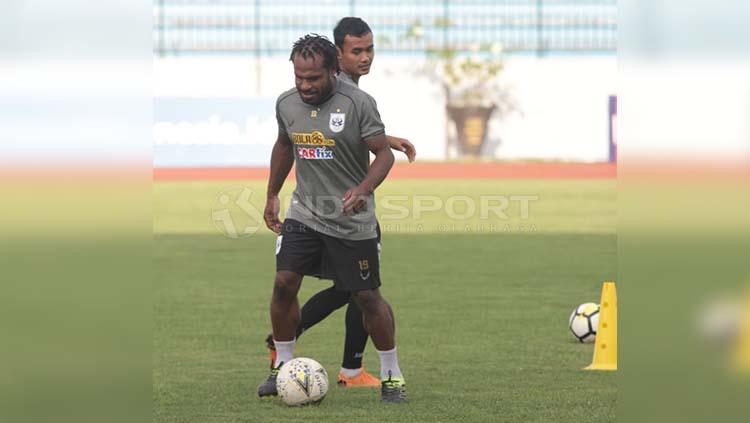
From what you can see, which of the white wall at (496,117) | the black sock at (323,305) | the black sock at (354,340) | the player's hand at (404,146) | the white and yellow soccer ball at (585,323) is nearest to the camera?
the player's hand at (404,146)

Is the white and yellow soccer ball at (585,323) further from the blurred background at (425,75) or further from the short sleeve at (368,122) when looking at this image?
the blurred background at (425,75)

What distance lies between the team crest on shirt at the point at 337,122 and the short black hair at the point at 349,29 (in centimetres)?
65

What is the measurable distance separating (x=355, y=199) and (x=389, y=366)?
3.24ft

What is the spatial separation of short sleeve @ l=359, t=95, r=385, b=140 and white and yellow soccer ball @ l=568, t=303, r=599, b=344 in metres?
3.33

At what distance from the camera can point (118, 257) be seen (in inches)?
95.8

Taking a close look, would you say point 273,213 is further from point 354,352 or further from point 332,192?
point 354,352

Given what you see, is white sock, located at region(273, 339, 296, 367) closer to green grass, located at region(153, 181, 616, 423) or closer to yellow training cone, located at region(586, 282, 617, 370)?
green grass, located at region(153, 181, 616, 423)

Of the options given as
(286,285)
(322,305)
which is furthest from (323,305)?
(286,285)

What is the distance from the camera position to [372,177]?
702cm

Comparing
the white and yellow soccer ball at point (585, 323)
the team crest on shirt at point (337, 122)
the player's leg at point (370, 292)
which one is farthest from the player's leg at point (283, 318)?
the white and yellow soccer ball at point (585, 323)

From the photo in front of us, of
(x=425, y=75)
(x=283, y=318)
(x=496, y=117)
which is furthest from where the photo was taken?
(x=425, y=75)

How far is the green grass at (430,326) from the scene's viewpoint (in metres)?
7.06

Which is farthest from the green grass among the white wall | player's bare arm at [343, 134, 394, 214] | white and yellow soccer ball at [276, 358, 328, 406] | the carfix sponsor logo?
the white wall

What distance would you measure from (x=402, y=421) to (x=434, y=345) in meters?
3.25
